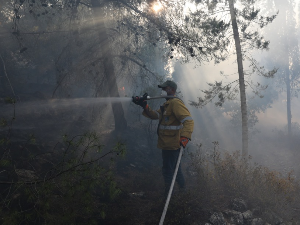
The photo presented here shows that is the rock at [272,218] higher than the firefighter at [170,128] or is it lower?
lower

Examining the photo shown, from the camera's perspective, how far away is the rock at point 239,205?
4.55 metres

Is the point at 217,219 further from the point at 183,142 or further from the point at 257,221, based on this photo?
the point at 183,142

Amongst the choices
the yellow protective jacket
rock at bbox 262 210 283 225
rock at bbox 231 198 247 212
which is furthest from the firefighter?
rock at bbox 262 210 283 225

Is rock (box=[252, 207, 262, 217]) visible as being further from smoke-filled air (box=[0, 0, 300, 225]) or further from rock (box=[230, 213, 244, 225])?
rock (box=[230, 213, 244, 225])

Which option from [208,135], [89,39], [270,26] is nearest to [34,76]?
[89,39]

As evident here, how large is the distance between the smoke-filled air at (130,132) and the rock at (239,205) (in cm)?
3

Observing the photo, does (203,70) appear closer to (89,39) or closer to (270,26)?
(270,26)

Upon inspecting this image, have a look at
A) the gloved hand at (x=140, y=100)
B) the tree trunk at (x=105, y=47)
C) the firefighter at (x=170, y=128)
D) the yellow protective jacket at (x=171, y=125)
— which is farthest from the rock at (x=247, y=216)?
the tree trunk at (x=105, y=47)

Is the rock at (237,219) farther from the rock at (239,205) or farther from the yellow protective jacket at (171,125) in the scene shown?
the yellow protective jacket at (171,125)

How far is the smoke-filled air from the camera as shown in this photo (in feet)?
9.64

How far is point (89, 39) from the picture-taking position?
1004 centimetres

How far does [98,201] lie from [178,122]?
215cm

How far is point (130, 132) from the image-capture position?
1144 centimetres

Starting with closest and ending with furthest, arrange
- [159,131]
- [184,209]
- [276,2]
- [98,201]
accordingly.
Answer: [184,209] < [98,201] < [159,131] < [276,2]
